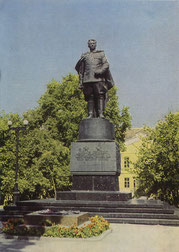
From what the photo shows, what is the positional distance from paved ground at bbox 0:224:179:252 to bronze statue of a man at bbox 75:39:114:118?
22.0 feet

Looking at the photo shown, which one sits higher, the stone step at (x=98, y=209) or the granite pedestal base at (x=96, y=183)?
the granite pedestal base at (x=96, y=183)

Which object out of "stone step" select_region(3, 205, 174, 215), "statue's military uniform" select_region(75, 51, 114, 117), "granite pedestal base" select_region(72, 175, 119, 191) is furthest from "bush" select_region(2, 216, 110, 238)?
"statue's military uniform" select_region(75, 51, 114, 117)

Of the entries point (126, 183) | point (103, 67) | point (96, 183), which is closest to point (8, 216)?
point (96, 183)

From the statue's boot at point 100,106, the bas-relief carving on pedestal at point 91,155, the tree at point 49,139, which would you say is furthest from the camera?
the tree at point 49,139

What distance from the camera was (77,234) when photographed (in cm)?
768

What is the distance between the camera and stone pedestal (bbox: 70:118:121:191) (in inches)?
494

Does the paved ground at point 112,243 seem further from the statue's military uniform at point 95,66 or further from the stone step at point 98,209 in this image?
the statue's military uniform at point 95,66

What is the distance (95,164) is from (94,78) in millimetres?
3943

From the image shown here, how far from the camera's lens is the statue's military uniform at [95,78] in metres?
13.9

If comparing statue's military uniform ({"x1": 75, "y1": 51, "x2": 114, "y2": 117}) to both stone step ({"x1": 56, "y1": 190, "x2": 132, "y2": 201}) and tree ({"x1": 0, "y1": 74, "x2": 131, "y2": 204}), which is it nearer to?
stone step ({"x1": 56, "y1": 190, "x2": 132, "y2": 201})

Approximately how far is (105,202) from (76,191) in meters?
1.73

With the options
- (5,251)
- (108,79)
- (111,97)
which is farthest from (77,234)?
Result: (111,97)

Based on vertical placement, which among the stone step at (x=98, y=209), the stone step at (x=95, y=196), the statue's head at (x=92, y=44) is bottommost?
the stone step at (x=98, y=209)

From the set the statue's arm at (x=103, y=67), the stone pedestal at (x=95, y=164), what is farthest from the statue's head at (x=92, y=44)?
the stone pedestal at (x=95, y=164)
